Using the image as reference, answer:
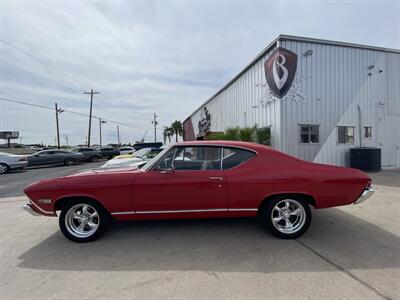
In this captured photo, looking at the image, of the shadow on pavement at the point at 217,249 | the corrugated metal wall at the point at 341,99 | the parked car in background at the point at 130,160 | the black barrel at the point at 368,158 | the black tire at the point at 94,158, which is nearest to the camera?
the shadow on pavement at the point at 217,249

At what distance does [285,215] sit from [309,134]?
8.96m

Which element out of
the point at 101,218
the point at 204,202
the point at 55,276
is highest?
the point at 204,202

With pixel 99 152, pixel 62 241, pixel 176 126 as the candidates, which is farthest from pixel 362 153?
pixel 176 126

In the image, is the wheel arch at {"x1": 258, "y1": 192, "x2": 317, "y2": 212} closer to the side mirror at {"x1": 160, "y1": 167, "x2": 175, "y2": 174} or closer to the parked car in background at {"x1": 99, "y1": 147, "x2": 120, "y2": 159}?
the side mirror at {"x1": 160, "y1": 167, "x2": 175, "y2": 174}

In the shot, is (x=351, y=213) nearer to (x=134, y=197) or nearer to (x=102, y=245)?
(x=134, y=197)

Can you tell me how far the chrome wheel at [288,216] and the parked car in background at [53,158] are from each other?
2009cm

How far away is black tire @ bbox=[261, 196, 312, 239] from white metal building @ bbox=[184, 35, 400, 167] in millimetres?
7852

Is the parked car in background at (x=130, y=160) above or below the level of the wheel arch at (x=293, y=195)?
above

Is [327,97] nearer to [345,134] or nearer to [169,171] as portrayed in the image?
[345,134]

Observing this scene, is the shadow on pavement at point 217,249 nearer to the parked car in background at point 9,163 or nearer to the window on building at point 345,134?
the window on building at point 345,134

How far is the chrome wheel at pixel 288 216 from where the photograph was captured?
11.6 ft

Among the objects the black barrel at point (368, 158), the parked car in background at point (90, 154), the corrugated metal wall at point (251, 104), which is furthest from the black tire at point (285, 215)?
the parked car in background at point (90, 154)

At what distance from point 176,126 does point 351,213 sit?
72635 millimetres

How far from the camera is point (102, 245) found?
11.3 ft
